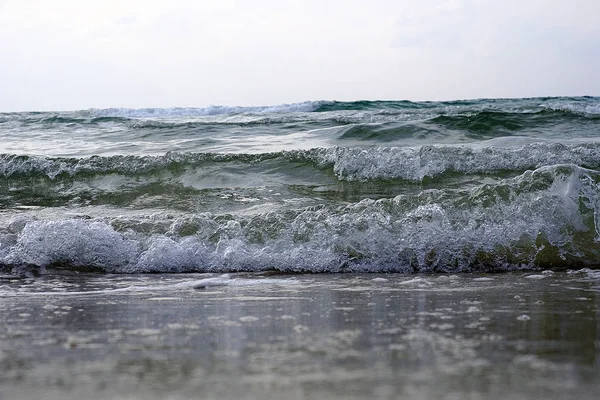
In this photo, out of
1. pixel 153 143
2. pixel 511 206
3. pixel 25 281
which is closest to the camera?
pixel 25 281

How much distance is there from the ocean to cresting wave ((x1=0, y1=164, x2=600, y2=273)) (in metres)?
0.01

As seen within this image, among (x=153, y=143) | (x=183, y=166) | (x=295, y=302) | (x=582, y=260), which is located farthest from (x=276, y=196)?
(x=153, y=143)

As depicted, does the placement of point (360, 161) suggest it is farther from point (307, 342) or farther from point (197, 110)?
point (197, 110)

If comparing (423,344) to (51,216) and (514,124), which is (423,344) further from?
(514,124)

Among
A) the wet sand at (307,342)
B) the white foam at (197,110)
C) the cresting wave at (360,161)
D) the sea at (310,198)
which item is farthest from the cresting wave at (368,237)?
the white foam at (197,110)

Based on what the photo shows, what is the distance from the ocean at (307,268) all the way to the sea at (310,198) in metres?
0.01

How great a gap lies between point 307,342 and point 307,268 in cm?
176

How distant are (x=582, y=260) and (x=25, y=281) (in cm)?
270

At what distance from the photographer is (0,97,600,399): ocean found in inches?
51.6

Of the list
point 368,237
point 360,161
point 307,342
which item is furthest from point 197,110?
point 307,342

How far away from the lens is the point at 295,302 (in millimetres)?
2344

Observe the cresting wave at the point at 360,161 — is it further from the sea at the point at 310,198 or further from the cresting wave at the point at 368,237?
the cresting wave at the point at 368,237

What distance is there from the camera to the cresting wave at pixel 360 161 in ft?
18.4

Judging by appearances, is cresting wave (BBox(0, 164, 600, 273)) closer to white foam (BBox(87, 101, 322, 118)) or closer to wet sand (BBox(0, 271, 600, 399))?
wet sand (BBox(0, 271, 600, 399))
